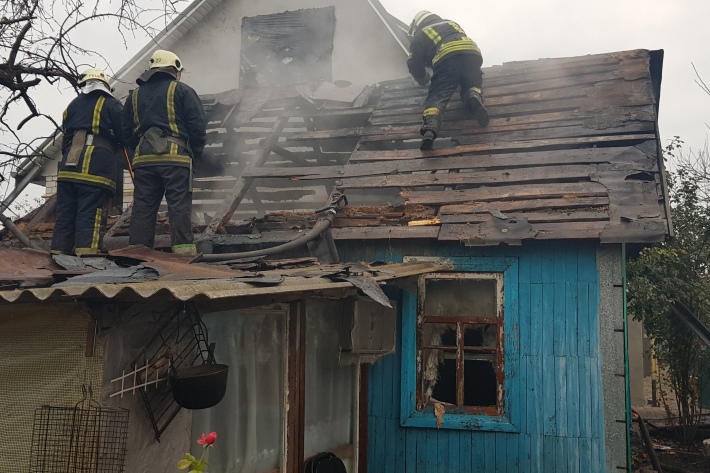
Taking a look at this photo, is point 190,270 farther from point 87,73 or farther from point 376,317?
point 87,73

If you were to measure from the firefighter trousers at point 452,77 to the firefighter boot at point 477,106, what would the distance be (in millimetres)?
113

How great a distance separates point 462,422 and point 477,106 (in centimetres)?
373

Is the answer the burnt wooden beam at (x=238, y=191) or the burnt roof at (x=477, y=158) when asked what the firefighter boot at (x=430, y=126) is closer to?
the burnt roof at (x=477, y=158)

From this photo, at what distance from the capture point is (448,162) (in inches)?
274

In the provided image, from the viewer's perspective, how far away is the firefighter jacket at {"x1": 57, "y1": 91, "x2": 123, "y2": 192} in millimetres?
5867

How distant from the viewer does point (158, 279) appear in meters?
3.29

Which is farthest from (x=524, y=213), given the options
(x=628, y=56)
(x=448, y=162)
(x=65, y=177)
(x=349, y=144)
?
(x=65, y=177)

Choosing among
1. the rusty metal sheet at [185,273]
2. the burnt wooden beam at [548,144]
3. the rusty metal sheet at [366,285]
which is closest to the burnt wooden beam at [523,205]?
the burnt wooden beam at [548,144]

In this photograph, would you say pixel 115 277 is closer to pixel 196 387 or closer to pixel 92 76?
pixel 196 387

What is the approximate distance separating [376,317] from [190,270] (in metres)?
2.14

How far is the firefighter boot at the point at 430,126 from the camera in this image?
7.03 meters

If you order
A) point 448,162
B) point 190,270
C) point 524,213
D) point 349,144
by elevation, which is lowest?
point 190,270

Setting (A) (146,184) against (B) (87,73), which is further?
(B) (87,73)

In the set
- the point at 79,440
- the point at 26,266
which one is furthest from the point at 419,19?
the point at 79,440
